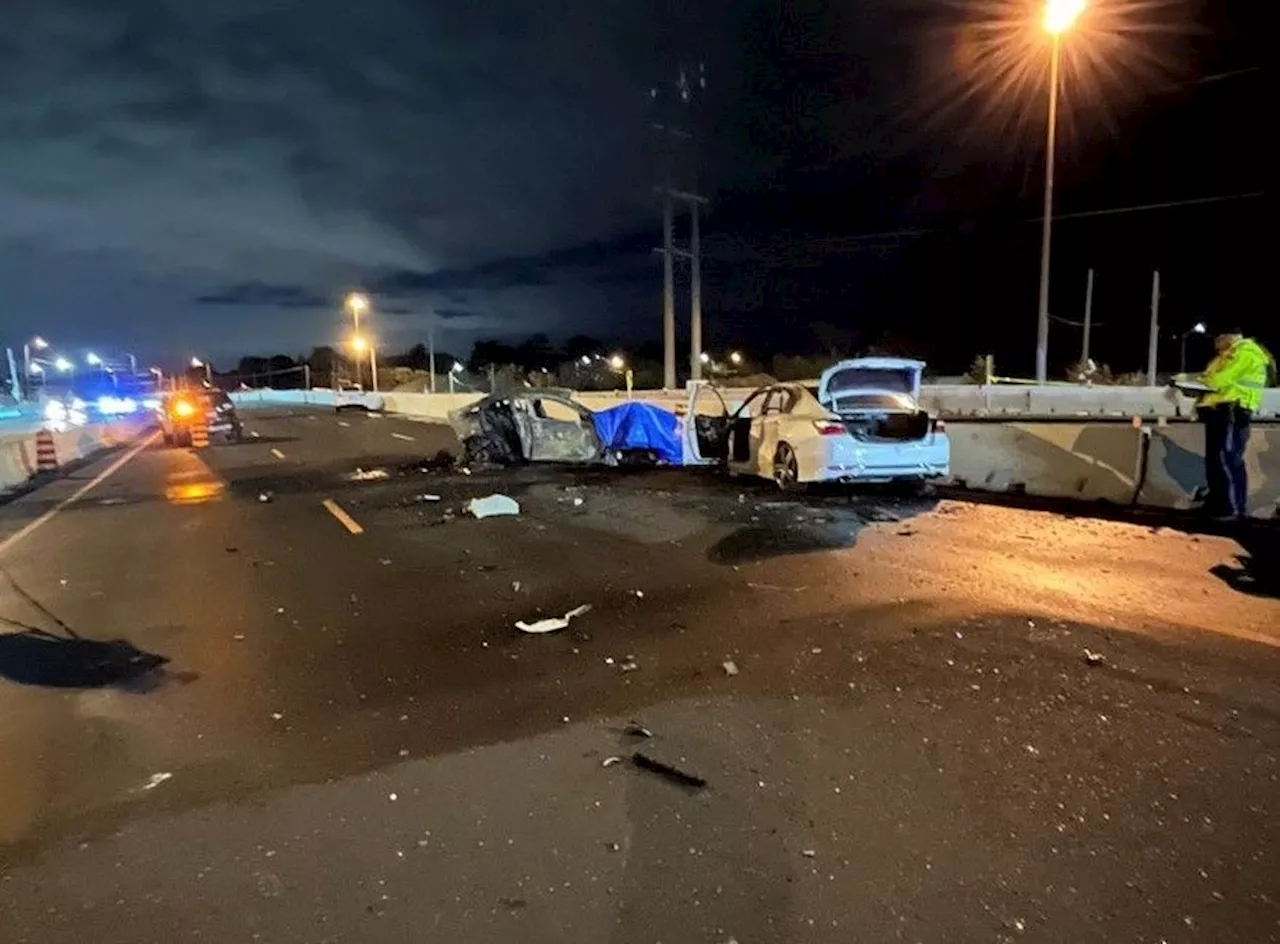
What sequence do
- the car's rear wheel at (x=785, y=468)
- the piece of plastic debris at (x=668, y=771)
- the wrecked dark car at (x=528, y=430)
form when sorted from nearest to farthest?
the piece of plastic debris at (x=668, y=771), the car's rear wheel at (x=785, y=468), the wrecked dark car at (x=528, y=430)

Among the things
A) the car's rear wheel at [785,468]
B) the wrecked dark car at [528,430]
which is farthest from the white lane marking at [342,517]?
the car's rear wheel at [785,468]

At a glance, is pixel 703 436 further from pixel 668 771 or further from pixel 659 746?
pixel 668 771

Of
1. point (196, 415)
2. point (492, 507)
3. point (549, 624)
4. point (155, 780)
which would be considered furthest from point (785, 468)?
point (196, 415)

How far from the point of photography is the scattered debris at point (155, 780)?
4.56 m

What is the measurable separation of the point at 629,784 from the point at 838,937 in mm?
1403

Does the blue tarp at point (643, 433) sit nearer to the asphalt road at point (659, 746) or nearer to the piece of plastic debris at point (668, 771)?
the asphalt road at point (659, 746)

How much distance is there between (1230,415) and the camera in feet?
33.5

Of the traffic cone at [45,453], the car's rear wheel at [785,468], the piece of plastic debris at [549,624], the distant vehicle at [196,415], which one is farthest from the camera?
the distant vehicle at [196,415]

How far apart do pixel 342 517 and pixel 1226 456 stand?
10.4 meters

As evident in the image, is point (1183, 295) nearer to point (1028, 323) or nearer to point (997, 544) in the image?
point (1028, 323)

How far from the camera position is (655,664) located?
6.16 meters

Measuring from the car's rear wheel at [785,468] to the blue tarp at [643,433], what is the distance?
4957 mm

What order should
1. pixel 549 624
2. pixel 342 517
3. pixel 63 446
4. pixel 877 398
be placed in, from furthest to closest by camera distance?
1. pixel 63 446
2. pixel 342 517
3. pixel 877 398
4. pixel 549 624

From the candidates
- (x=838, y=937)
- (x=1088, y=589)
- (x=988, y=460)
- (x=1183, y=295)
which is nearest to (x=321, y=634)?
(x=838, y=937)
